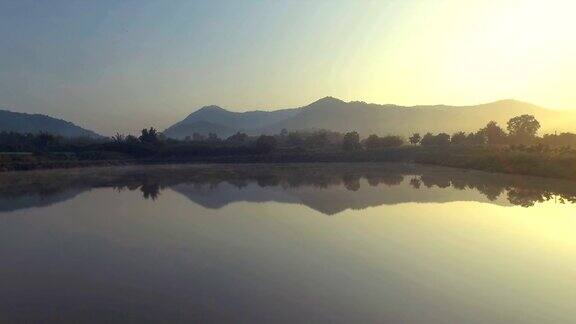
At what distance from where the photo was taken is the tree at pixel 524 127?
243 ft

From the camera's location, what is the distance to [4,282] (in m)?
9.31

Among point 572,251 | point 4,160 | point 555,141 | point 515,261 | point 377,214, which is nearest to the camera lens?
point 515,261

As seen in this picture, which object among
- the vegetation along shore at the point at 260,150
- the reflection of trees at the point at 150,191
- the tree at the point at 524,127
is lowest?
the reflection of trees at the point at 150,191

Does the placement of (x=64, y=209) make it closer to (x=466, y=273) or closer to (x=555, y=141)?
(x=466, y=273)

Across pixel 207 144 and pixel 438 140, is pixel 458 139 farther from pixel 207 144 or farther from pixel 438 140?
pixel 207 144

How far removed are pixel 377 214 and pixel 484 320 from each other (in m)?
11.3

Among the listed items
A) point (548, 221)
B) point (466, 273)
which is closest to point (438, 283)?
point (466, 273)

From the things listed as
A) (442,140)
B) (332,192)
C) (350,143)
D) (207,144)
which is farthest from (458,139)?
(332,192)

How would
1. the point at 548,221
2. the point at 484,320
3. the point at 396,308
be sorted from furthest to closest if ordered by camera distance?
the point at 548,221, the point at 396,308, the point at 484,320

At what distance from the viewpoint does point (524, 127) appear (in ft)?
248

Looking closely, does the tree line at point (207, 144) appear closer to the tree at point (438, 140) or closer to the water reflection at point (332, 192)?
the tree at point (438, 140)

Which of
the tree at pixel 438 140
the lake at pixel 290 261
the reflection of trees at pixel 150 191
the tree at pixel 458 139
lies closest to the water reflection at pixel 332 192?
the reflection of trees at pixel 150 191

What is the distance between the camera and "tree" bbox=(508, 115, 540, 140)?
243ft

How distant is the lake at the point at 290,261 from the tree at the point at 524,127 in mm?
57533
